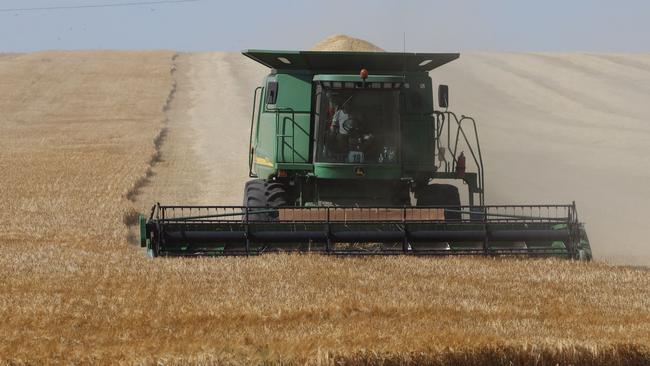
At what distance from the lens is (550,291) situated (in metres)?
9.34

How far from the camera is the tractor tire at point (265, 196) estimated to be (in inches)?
511

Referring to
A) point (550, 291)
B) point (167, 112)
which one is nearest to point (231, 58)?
point (167, 112)

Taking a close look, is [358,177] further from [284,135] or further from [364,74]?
[364,74]

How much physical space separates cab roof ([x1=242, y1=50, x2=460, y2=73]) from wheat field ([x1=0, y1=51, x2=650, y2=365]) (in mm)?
2780

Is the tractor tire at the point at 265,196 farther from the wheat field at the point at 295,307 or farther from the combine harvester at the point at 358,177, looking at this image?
the wheat field at the point at 295,307

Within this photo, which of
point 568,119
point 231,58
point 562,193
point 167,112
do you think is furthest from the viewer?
point 231,58

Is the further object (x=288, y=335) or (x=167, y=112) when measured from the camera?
(x=167, y=112)

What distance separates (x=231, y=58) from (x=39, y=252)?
42.2m

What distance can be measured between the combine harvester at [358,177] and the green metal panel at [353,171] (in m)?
0.01

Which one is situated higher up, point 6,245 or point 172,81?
point 172,81

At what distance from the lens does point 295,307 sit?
8195 mm

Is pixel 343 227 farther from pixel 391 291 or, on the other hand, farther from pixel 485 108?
pixel 485 108

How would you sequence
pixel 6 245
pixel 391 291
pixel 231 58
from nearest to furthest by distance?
1. pixel 391 291
2. pixel 6 245
3. pixel 231 58

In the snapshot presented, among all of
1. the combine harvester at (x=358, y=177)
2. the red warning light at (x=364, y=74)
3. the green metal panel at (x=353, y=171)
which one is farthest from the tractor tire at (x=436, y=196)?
the red warning light at (x=364, y=74)
